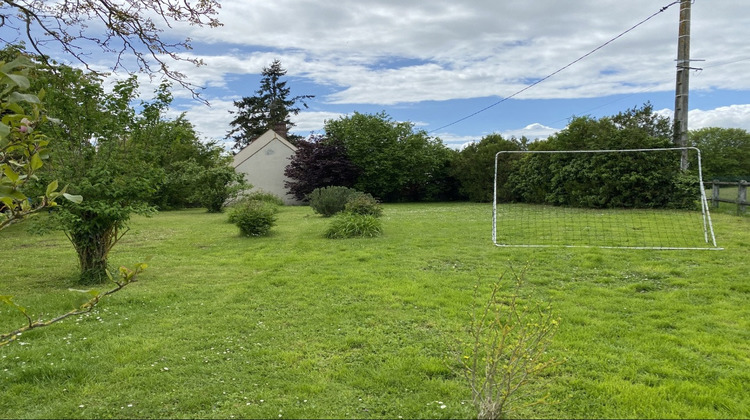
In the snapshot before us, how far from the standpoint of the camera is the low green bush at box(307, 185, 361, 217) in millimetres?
13844

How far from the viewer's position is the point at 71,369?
319 cm

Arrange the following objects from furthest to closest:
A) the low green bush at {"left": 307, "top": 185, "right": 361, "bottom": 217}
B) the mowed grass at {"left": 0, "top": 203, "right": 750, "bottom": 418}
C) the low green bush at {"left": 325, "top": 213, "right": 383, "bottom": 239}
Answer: the low green bush at {"left": 307, "top": 185, "right": 361, "bottom": 217}
the low green bush at {"left": 325, "top": 213, "right": 383, "bottom": 239}
the mowed grass at {"left": 0, "top": 203, "right": 750, "bottom": 418}

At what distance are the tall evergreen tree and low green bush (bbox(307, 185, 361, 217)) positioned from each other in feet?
98.7

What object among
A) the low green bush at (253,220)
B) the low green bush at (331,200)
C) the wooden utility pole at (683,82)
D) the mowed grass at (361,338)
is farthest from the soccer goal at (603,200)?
the low green bush at (253,220)

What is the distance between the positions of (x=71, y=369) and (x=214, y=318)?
1.35 m

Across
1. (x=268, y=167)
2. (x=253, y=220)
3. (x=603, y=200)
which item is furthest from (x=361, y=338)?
(x=268, y=167)

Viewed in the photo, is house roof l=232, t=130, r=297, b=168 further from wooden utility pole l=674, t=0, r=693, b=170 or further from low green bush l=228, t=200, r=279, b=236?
wooden utility pole l=674, t=0, r=693, b=170

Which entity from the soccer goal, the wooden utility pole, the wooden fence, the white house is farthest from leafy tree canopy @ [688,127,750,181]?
the white house

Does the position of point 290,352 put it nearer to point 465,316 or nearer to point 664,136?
point 465,316

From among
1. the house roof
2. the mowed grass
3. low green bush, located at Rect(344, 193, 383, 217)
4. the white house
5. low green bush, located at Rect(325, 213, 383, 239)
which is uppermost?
the house roof

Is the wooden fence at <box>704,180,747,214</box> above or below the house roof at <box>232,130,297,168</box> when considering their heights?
below

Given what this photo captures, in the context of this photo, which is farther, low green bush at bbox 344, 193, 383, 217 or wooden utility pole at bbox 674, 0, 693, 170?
wooden utility pole at bbox 674, 0, 693, 170

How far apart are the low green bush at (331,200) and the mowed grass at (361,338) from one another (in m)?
6.44

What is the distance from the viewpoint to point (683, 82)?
43.3ft
